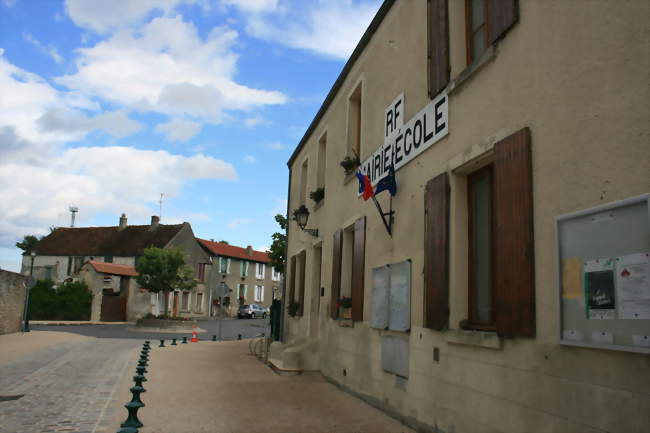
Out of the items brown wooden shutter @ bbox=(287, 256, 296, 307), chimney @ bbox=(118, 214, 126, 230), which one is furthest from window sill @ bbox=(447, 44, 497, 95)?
chimney @ bbox=(118, 214, 126, 230)

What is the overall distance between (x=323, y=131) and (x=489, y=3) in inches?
278

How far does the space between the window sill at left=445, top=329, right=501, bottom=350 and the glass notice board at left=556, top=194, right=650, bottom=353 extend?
2.76 ft

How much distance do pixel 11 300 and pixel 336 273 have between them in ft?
54.6

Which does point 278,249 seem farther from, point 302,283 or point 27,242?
point 27,242

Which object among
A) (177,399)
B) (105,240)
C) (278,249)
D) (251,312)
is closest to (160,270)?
(278,249)

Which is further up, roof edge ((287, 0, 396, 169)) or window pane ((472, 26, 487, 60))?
roof edge ((287, 0, 396, 169))

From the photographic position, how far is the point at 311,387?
29.0ft

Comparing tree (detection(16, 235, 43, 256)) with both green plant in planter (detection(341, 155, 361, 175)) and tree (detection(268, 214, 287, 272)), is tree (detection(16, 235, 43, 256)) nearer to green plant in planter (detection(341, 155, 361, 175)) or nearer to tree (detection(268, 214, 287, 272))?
tree (detection(268, 214, 287, 272))

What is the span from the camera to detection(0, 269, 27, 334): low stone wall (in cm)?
1931

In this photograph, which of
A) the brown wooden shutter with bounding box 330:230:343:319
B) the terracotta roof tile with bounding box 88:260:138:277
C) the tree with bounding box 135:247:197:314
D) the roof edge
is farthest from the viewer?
the terracotta roof tile with bounding box 88:260:138:277

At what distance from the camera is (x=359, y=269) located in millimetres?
8078

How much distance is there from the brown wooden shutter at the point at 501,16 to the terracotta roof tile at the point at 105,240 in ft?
126

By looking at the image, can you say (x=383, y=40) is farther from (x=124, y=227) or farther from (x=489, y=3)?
(x=124, y=227)

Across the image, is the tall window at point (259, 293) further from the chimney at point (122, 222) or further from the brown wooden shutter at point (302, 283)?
the brown wooden shutter at point (302, 283)
